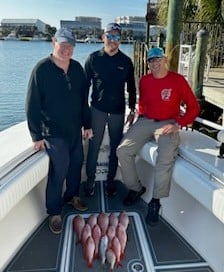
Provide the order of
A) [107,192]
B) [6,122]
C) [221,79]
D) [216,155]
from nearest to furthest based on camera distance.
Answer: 1. [216,155]
2. [107,192]
3. [221,79]
4. [6,122]

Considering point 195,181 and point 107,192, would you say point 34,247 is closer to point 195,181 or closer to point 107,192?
point 107,192

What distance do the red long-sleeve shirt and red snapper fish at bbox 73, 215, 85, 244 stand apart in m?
1.04

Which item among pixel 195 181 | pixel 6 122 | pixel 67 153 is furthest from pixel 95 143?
pixel 6 122

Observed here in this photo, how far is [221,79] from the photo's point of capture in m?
7.98

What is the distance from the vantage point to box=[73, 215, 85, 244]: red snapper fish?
2660mm

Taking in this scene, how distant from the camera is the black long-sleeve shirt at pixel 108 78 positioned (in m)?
2.88

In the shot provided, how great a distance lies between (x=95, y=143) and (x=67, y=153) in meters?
0.55

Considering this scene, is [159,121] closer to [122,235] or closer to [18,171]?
[122,235]

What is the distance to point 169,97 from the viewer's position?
2.77m

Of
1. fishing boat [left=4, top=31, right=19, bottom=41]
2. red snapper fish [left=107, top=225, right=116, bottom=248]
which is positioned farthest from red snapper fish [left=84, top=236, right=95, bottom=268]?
fishing boat [left=4, top=31, right=19, bottom=41]

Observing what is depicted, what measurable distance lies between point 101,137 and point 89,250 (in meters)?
1.06

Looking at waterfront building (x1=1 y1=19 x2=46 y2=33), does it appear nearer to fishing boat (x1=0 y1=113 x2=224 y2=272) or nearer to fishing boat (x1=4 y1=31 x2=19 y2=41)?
fishing boat (x1=4 y1=31 x2=19 y2=41)

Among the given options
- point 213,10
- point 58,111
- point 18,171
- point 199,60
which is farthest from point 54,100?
point 213,10

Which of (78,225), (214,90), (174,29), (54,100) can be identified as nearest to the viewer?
(54,100)
